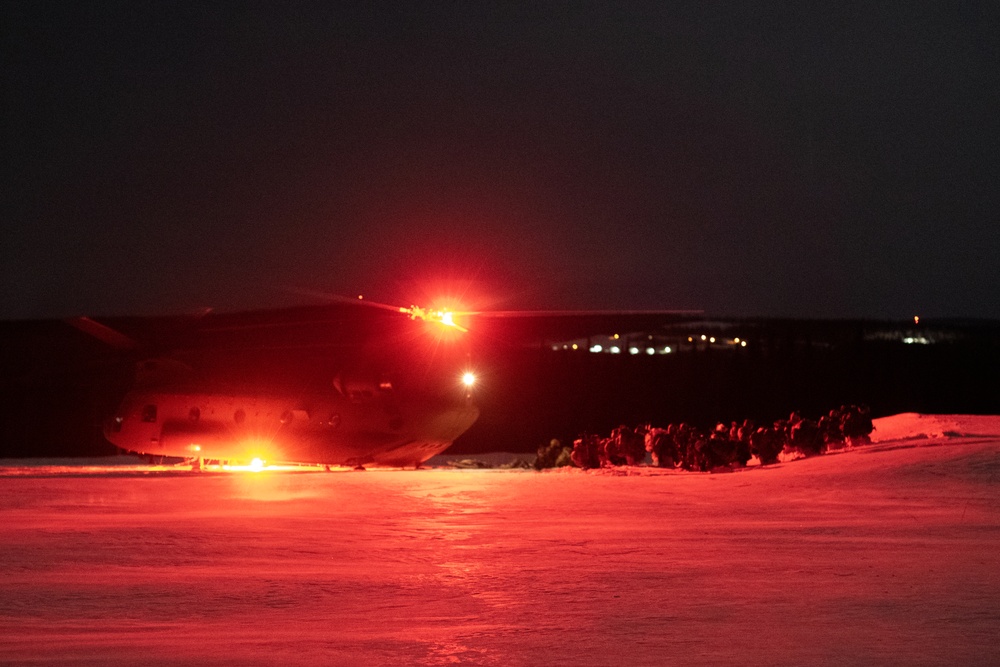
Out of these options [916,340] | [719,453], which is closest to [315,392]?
[719,453]

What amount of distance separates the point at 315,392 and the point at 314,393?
2 centimetres

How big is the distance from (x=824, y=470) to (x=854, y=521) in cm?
371

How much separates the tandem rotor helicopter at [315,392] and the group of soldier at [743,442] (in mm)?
2665

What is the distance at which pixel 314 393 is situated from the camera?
1819 centimetres

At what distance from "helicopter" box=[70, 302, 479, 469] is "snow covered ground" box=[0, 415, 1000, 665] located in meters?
5.35

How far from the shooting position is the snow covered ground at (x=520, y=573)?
4.51 meters

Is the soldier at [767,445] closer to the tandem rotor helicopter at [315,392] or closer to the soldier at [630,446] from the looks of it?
the soldier at [630,446]

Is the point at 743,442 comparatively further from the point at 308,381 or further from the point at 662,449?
the point at 308,381

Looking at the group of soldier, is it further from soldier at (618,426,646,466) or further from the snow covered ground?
the snow covered ground

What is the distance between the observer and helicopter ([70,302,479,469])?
18.0 m

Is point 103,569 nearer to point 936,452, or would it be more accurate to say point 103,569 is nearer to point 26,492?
point 26,492

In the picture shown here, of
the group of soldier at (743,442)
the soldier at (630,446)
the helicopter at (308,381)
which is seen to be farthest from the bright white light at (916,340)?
the soldier at (630,446)

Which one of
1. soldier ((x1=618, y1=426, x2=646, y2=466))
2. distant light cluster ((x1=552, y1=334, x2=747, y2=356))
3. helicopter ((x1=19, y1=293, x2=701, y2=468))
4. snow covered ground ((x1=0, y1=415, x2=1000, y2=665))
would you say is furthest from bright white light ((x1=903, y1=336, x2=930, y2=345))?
snow covered ground ((x1=0, y1=415, x2=1000, y2=665))

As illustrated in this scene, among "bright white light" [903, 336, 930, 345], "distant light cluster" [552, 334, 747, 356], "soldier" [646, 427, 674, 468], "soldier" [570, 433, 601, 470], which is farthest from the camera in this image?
"bright white light" [903, 336, 930, 345]
